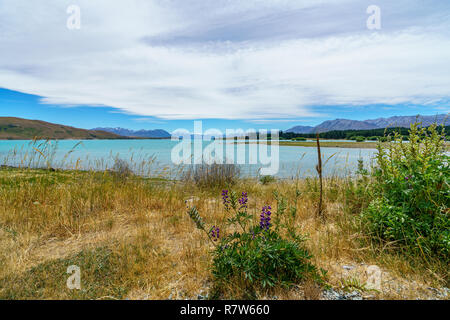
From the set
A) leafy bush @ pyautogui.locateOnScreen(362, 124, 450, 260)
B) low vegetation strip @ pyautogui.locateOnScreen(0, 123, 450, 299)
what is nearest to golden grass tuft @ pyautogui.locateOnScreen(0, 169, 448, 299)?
low vegetation strip @ pyautogui.locateOnScreen(0, 123, 450, 299)

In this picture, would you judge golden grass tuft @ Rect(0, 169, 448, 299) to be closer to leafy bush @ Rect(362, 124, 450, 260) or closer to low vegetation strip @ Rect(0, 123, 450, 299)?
low vegetation strip @ Rect(0, 123, 450, 299)

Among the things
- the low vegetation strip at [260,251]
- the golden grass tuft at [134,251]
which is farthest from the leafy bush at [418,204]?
the golden grass tuft at [134,251]

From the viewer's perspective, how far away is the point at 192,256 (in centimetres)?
235

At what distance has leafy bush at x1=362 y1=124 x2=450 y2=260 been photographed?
2162 mm

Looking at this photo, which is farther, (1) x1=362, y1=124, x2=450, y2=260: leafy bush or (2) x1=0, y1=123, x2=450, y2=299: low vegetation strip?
(1) x1=362, y1=124, x2=450, y2=260: leafy bush

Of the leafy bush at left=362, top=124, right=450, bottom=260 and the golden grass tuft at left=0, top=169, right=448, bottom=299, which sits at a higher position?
the leafy bush at left=362, top=124, right=450, bottom=260

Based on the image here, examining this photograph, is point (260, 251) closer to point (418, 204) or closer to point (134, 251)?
point (134, 251)

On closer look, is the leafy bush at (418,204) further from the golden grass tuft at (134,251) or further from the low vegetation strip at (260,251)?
the golden grass tuft at (134,251)

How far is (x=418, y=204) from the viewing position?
2.30 m
